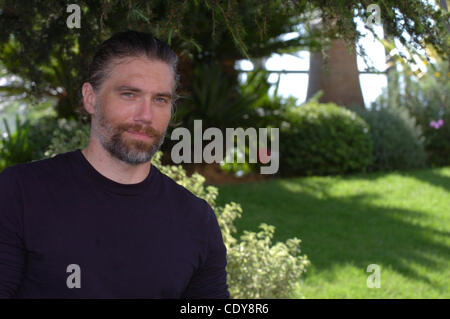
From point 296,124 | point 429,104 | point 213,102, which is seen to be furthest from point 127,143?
point 429,104

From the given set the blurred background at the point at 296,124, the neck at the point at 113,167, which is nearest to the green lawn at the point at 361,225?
the blurred background at the point at 296,124

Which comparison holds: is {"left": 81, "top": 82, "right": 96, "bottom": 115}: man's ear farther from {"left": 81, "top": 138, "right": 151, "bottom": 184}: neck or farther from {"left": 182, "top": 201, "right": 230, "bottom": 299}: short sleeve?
{"left": 182, "top": 201, "right": 230, "bottom": 299}: short sleeve

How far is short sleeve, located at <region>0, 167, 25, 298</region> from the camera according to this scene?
5.98 ft

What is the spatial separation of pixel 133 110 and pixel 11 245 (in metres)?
0.69

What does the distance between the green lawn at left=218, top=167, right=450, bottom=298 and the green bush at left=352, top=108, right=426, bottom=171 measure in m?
0.99

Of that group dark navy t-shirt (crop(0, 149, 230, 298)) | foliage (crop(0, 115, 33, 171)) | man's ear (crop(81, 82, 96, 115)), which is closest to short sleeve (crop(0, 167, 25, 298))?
dark navy t-shirt (crop(0, 149, 230, 298))

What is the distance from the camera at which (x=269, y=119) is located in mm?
10102

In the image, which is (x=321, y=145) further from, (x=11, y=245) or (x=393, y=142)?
(x=11, y=245)

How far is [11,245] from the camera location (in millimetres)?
1835

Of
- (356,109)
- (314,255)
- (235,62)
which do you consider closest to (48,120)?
(235,62)

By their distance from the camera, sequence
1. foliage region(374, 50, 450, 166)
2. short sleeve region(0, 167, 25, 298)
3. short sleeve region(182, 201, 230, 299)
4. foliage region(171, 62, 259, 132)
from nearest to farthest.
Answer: short sleeve region(0, 167, 25, 298) → short sleeve region(182, 201, 230, 299) → foliage region(171, 62, 259, 132) → foliage region(374, 50, 450, 166)

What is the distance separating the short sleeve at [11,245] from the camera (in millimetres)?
1822
